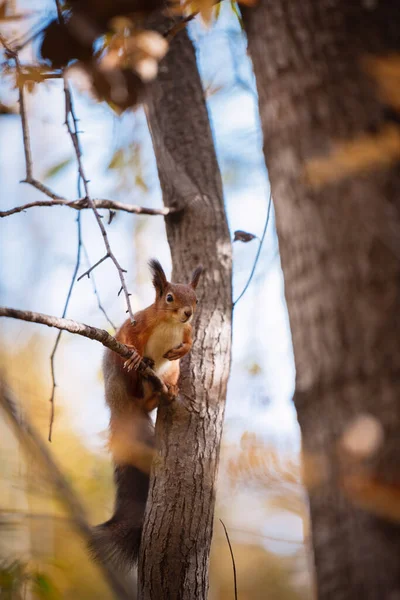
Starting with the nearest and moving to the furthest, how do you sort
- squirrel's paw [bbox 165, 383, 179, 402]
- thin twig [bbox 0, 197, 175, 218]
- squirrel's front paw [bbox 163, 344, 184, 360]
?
thin twig [bbox 0, 197, 175, 218] < squirrel's paw [bbox 165, 383, 179, 402] < squirrel's front paw [bbox 163, 344, 184, 360]

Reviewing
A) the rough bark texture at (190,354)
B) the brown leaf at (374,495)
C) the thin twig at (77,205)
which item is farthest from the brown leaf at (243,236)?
the brown leaf at (374,495)

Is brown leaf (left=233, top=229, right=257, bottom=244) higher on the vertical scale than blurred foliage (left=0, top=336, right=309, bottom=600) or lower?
higher

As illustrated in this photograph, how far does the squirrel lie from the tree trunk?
1492mm

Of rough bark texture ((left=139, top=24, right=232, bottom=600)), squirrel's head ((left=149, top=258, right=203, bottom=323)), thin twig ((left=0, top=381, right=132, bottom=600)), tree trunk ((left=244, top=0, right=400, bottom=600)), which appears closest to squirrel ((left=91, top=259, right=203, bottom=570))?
squirrel's head ((left=149, top=258, right=203, bottom=323))

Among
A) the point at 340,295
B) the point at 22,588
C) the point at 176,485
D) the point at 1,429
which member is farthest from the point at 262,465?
the point at 1,429

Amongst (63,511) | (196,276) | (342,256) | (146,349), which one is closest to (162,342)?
(146,349)

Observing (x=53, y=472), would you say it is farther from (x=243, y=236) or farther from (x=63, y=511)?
(x=243, y=236)

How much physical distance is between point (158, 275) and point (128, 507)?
4.04 feet

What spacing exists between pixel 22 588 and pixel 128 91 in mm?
1933

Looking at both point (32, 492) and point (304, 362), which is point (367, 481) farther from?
point (32, 492)

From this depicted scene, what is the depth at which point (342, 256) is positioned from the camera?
1.03 metres

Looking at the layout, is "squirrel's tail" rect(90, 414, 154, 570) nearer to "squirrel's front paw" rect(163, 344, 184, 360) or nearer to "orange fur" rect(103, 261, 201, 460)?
"orange fur" rect(103, 261, 201, 460)

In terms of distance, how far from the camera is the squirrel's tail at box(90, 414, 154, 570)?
2463 millimetres

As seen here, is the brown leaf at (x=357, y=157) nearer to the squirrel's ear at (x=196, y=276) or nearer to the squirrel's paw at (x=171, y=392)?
the squirrel's paw at (x=171, y=392)
